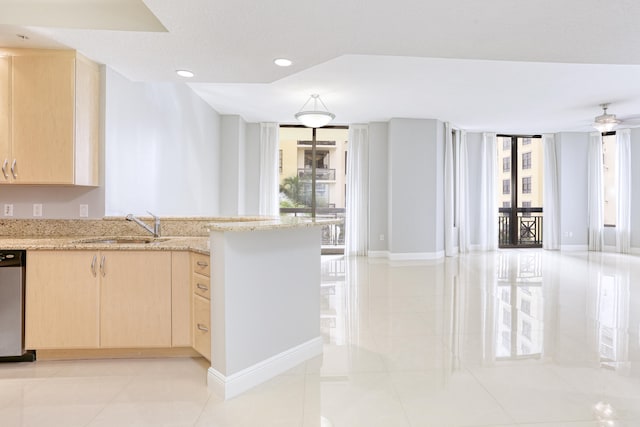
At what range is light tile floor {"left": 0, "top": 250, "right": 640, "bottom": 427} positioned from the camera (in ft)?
6.27

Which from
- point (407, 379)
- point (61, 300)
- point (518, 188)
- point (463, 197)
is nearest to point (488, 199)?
point (463, 197)

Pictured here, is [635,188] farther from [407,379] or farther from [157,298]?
[157,298]

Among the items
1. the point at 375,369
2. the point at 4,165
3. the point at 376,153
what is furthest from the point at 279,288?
the point at 376,153

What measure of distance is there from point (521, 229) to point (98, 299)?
940 cm

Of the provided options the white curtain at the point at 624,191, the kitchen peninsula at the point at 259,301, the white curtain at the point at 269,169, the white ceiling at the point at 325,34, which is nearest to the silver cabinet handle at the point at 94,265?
the kitchen peninsula at the point at 259,301

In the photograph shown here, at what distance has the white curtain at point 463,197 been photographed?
8.05 meters

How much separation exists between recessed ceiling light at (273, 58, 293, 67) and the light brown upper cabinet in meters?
1.64

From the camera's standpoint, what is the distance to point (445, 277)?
5.43m

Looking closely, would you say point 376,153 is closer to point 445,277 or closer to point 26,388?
point 445,277

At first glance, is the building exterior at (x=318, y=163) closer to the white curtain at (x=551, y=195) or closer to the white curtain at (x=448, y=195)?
the white curtain at (x=448, y=195)

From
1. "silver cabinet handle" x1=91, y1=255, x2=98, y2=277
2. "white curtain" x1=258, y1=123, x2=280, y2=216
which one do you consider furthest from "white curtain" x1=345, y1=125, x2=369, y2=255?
"silver cabinet handle" x1=91, y1=255, x2=98, y2=277

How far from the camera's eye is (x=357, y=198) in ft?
24.4

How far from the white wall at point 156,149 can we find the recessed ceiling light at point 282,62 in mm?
1570

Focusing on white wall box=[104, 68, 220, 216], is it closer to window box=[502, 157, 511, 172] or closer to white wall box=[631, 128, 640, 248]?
window box=[502, 157, 511, 172]
